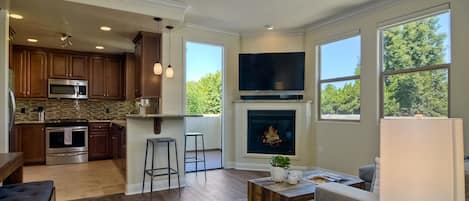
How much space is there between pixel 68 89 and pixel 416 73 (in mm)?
6542

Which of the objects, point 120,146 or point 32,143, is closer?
point 120,146

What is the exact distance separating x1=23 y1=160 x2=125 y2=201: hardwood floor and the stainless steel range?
0.79 feet

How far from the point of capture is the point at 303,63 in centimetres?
534

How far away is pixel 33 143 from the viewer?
5.71 metres

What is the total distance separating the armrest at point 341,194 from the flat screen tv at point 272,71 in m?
3.56

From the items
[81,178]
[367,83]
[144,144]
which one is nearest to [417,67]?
[367,83]

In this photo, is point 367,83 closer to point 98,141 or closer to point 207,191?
point 207,191

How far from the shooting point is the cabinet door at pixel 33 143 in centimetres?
562

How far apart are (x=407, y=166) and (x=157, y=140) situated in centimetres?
344

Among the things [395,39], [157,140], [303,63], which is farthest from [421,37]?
[157,140]

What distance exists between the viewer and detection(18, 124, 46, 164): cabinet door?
5.62 m

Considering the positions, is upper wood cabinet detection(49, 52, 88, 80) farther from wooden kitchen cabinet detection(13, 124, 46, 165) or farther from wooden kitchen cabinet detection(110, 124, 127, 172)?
→ wooden kitchen cabinet detection(110, 124, 127, 172)

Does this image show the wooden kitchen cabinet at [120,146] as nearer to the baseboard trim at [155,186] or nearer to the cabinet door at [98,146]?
the cabinet door at [98,146]

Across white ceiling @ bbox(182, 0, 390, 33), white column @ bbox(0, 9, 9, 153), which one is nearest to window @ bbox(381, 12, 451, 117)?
white ceiling @ bbox(182, 0, 390, 33)
